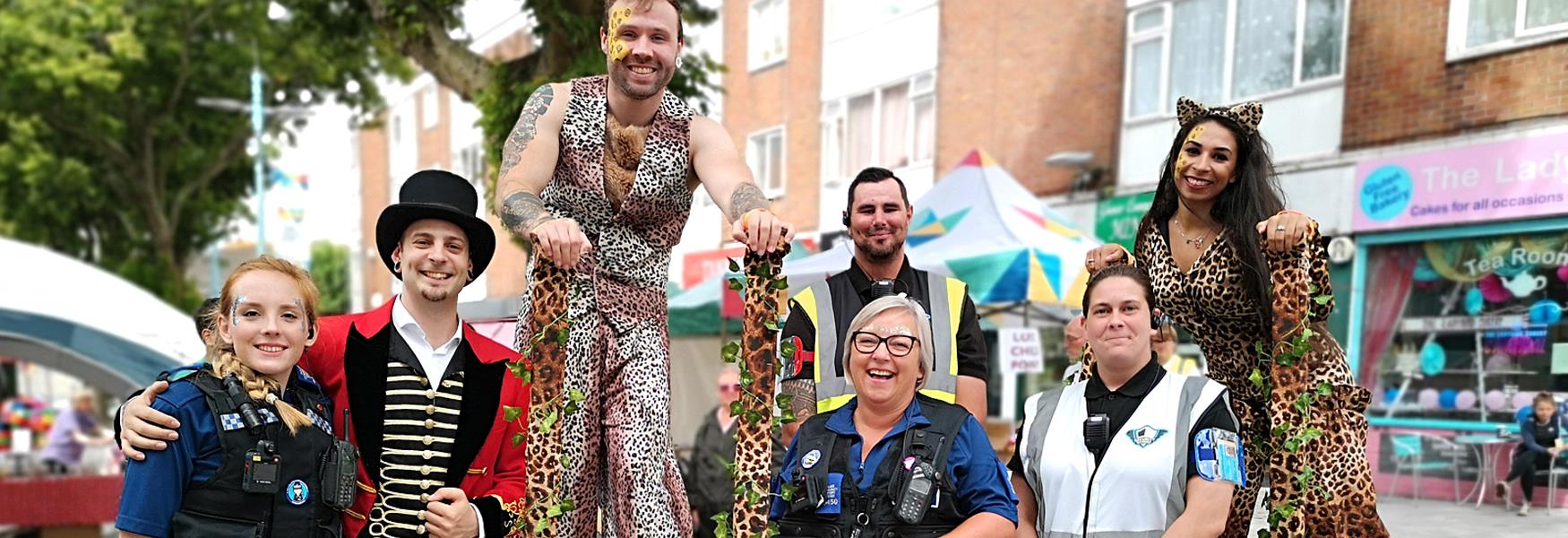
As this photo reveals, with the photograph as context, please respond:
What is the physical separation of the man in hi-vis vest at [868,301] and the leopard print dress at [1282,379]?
59 centimetres

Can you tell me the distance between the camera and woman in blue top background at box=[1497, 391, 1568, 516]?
5.23 m

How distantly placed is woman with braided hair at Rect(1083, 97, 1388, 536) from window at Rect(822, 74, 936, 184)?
11308mm

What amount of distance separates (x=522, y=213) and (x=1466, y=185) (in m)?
7.60

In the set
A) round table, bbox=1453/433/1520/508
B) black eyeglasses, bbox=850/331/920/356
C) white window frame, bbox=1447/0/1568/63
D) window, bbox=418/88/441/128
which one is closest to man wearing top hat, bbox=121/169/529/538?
black eyeglasses, bbox=850/331/920/356

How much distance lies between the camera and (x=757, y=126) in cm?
1730

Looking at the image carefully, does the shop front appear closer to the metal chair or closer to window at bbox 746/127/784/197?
the metal chair

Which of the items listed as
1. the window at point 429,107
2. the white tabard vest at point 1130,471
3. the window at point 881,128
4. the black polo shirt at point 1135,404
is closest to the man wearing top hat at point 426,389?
the white tabard vest at point 1130,471

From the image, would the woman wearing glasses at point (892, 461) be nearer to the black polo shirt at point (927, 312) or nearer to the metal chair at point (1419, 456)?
the black polo shirt at point (927, 312)

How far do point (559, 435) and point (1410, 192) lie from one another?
819cm

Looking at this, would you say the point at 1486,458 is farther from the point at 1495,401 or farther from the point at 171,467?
the point at 171,467

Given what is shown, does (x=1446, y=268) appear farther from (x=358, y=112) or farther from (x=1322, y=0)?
(x=358, y=112)

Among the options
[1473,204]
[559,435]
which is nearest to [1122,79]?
[1473,204]

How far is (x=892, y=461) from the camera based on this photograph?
9.73 feet

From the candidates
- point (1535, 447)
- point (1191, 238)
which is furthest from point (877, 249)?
point (1535, 447)
